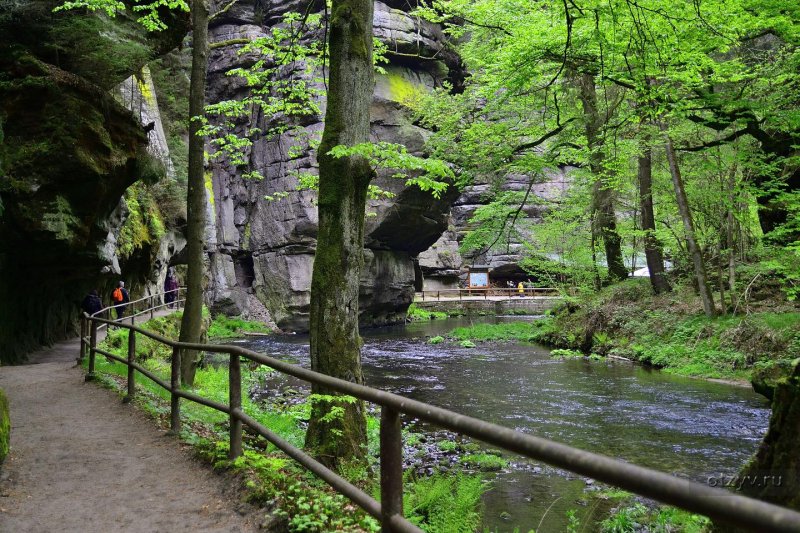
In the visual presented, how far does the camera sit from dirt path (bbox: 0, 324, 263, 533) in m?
4.09

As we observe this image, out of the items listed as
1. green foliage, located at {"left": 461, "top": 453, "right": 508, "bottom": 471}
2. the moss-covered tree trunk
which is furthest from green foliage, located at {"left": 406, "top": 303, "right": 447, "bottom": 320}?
the moss-covered tree trunk

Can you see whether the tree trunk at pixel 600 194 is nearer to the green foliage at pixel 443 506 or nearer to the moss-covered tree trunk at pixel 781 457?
the green foliage at pixel 443 506

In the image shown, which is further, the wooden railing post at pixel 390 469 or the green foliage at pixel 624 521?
the green foliage at pixel 624 521

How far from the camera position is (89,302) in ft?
54.9

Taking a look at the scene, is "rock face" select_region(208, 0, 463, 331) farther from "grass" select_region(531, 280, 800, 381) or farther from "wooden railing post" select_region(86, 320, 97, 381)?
"wooden railing post" select_region(86, 320, 97, 381)

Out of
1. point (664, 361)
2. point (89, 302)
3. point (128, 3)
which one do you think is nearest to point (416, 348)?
point (664, 361)

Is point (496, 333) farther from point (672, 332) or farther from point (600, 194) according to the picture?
point (672, 332)

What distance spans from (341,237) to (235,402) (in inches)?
99.1

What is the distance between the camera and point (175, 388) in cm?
628

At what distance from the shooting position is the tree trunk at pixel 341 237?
6.67 m

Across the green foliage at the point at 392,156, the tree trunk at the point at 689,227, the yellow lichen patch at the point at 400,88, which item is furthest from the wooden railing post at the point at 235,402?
the yellow lichen patch at the point at 400,88

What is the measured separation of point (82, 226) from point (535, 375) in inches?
484

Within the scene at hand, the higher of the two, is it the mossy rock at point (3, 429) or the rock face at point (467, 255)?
the rock face at point (467, 255)

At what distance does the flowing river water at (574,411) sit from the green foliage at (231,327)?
10.9 metres
